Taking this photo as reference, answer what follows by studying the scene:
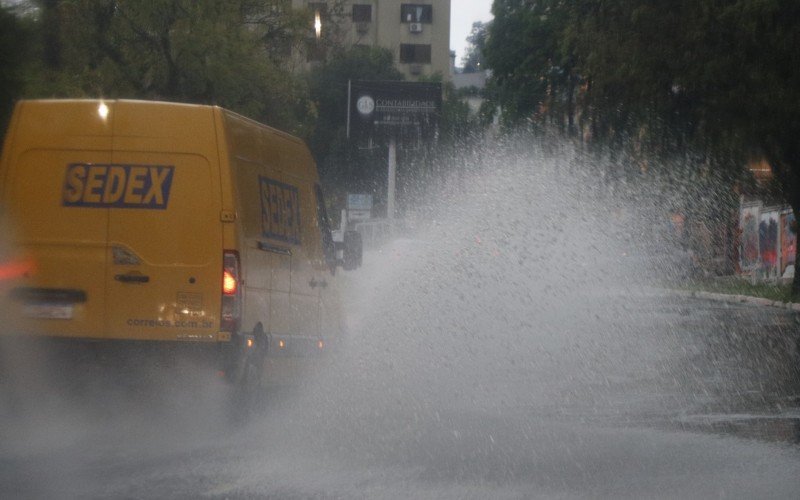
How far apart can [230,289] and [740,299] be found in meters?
23.8

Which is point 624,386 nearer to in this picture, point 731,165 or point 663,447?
point 663,447

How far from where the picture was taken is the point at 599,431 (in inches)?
374

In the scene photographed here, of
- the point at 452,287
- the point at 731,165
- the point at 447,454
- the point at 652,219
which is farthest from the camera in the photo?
the point at 652,219

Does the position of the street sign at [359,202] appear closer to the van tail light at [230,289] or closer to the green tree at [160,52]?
the green tree at [160,52]

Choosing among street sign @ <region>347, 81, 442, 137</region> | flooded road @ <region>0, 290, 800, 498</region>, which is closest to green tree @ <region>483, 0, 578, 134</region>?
street sign @ <region>347, 81, 442, 137</region>

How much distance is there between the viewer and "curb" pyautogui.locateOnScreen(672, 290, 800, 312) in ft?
91.4

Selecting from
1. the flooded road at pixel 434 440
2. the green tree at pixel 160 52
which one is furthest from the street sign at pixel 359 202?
the flooded road at pixel 434 440

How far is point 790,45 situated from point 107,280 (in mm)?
20224

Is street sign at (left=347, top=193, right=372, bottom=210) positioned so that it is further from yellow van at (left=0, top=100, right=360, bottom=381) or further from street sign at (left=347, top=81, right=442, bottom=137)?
yellow van at (left=0, top=100, right=360, bottom=381)

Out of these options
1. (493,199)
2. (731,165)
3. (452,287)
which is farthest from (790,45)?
(452,287)

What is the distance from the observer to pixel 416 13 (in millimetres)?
99375

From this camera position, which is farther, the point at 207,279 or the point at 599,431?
the point at 599,431

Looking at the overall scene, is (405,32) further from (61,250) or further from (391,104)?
(61,250)

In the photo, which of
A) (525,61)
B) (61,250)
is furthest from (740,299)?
(61,250)
